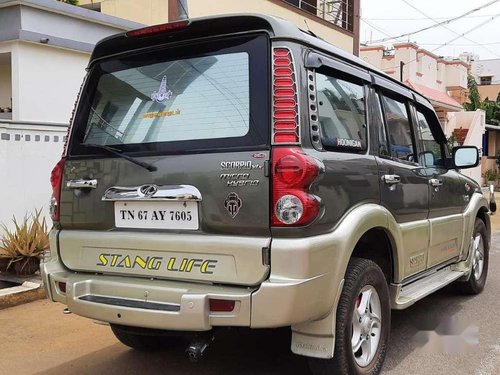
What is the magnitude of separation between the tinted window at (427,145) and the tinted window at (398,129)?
0.23 metres

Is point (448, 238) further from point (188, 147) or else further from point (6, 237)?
point (6, 237)

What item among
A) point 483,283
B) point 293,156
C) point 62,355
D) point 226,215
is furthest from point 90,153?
point 483,283

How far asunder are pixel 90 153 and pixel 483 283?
4653mm

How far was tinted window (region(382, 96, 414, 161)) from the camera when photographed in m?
4.30

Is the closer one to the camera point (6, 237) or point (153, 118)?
point (153, 118)

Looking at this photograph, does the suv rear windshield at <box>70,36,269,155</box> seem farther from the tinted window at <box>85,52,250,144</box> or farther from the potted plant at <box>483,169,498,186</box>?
the potted plant at <box>483,169,498,186</box>

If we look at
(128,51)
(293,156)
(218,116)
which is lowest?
(293,156)

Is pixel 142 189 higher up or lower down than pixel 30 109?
lower down

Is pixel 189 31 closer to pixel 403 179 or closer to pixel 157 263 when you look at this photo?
pixel 157 263

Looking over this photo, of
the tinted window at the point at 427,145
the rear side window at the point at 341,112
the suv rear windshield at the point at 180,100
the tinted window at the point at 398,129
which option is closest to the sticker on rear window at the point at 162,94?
the suv rear windshield at the point at 180,100

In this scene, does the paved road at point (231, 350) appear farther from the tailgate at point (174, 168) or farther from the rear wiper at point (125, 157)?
the rear wiper at point (125, 157)

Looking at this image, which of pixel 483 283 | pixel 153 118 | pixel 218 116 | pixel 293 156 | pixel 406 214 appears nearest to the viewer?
pixel 293 156

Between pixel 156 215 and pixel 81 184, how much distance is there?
61 cm

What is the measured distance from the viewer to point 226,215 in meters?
3.10
